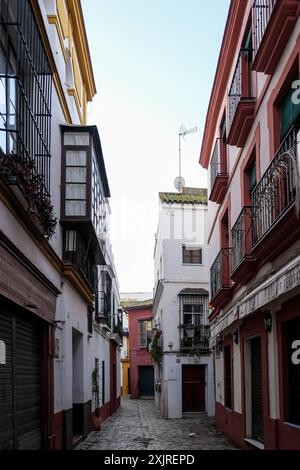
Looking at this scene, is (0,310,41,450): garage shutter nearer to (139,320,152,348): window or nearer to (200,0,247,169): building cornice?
(200,0,247,169): building cornice

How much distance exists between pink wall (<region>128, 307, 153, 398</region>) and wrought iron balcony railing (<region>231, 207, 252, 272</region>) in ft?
92.6

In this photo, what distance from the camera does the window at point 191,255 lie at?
89.3 ft

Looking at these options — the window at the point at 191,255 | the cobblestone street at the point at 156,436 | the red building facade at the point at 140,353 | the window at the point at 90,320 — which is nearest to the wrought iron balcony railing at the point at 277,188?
the cobblestone street at the point at 156,436

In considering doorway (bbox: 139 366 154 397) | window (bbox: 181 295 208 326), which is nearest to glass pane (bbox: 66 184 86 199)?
window (bbox: 181 295 208 326)

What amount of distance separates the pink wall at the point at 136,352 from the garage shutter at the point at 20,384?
101 feet

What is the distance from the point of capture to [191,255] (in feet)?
89.5

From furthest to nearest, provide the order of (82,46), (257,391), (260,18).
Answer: (82,46)
(257,391)
(260,18)

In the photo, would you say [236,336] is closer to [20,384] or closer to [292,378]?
[292,378]

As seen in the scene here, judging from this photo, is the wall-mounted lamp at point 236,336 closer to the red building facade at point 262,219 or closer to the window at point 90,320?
the red building facade at point 262,219

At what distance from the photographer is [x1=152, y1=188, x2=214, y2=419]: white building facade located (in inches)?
1011

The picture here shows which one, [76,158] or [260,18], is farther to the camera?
[76,158]

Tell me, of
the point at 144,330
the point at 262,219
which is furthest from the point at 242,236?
the point at 144,330

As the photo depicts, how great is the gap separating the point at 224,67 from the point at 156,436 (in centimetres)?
947
